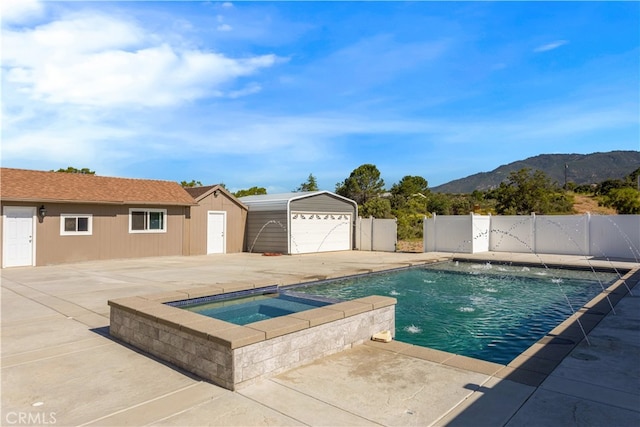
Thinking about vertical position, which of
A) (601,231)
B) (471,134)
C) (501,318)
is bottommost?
(501,318)

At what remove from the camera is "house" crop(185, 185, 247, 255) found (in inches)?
733

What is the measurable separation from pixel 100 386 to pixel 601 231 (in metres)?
18.7

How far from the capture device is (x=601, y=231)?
649 inches

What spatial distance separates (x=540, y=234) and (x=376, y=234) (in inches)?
298

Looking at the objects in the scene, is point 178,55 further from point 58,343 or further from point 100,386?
point 100,386

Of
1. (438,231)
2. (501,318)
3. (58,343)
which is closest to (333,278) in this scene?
(501,318)

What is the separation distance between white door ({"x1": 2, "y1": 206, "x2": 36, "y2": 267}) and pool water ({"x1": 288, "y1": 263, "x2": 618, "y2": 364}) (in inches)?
408

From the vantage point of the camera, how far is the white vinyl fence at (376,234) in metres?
20.0

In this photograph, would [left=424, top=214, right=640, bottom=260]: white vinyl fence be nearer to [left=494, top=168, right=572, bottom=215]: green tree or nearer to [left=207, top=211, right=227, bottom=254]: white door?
[left=207, top=211, right=227, bottom=254]: white door

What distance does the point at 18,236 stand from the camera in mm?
13578

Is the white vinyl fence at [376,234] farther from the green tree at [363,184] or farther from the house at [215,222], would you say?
the green tree at [363,184]

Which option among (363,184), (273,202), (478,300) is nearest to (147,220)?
(273,202)

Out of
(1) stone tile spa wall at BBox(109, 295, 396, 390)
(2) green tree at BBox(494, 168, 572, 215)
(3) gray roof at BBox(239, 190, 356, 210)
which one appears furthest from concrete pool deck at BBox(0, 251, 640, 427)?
(2) green tree at BBox(494, 168, 572, 215)

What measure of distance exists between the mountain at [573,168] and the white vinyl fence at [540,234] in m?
52.9
